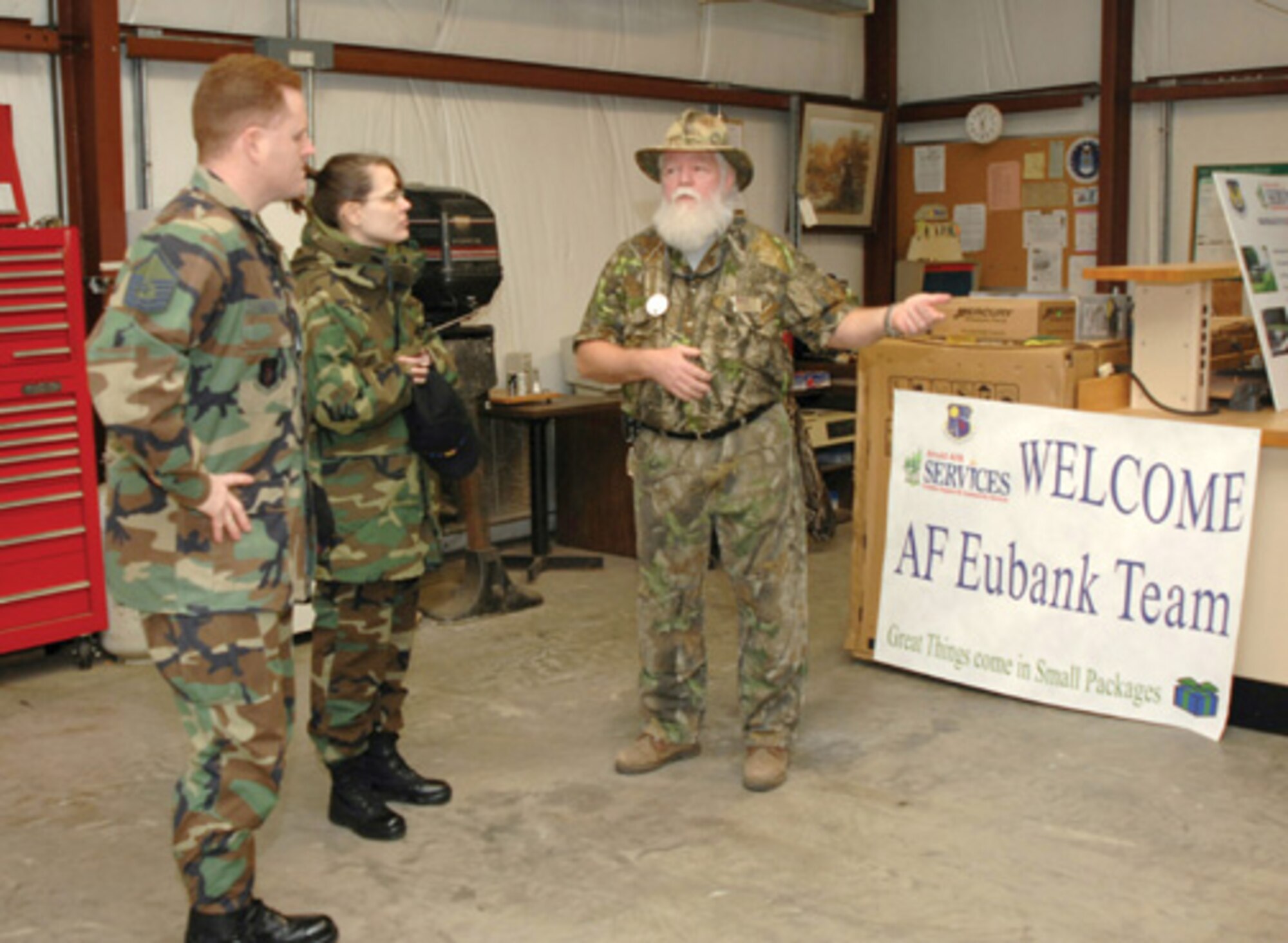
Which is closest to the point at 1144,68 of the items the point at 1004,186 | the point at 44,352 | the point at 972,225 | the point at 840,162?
the point at 1004,186

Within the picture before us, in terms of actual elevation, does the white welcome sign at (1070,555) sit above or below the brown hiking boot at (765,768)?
above

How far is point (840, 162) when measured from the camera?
8.12 meters

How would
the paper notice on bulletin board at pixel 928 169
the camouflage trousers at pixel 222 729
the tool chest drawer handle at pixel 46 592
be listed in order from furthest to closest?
the paper notice on bulletin board at pixel 928 169 → the tool chest drawer handle at pixel 46 592 → the camouflage trousers at pixel 222 729

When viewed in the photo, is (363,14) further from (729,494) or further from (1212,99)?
(1212,99)

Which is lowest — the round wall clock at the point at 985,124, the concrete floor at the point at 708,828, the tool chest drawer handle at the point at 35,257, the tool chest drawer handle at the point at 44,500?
the concrete floor at the point at 708,828

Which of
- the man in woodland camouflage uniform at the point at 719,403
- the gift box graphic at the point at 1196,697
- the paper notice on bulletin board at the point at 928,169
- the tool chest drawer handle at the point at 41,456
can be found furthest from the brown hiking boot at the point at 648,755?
the paper notice on bulletin board at the point at 928,169

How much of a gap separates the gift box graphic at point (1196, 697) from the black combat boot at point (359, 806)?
7.23 feet

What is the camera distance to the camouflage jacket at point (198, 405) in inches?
91.5

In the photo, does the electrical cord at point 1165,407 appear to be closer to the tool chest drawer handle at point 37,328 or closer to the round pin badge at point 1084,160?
Answer: the tool chest drawer handle at point 37,328

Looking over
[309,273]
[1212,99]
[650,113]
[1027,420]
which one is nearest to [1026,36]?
[1212,99]

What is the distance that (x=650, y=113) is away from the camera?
7117mm

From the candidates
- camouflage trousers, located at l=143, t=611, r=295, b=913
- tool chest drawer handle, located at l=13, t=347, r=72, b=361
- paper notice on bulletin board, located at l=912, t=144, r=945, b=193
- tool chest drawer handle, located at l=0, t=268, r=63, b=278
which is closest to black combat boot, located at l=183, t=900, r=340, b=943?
camouflage trousers, located at l=143, t=611, r=295, b=913

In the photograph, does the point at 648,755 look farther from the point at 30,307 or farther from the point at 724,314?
the point at 30,307

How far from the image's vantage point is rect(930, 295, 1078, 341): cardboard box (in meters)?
4.44
